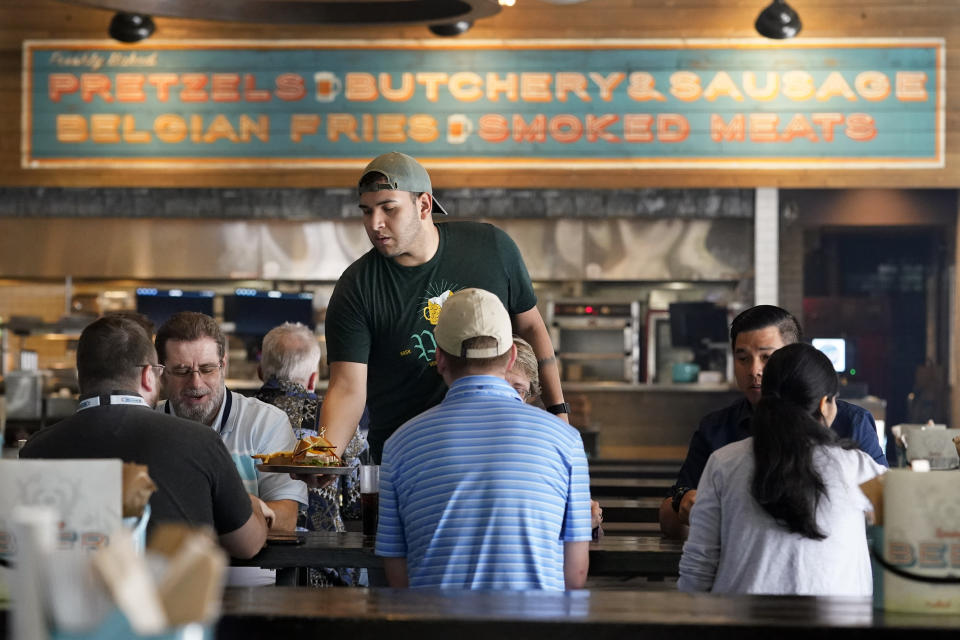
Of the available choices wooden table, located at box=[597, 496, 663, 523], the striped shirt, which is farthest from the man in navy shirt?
wooden table, located at box=[597, 496, 663, 523]

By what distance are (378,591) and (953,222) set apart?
8.79m

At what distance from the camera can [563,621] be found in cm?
185

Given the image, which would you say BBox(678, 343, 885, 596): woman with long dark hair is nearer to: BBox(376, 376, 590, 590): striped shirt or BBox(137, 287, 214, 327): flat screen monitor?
BBox(376, 376, 590, 590): striped shirt

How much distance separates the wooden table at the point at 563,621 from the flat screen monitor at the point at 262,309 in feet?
25.5

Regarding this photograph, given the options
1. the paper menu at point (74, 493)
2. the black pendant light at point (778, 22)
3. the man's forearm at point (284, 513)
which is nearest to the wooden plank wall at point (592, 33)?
the black pendant light at point (778, 22)

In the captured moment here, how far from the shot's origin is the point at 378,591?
2.17m

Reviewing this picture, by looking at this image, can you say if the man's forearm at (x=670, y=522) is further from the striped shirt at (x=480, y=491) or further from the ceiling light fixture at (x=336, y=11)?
the ceiling light fixture at (x=336, y=11)

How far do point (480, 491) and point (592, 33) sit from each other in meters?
7.75

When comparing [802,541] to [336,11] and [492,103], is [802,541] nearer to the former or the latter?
[336,11]

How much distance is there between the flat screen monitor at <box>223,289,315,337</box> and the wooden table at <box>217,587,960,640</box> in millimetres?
7770

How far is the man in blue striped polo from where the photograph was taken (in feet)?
8.14

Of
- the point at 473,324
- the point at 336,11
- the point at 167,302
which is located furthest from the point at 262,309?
the point at 473,324

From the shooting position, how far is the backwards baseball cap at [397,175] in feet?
11.3

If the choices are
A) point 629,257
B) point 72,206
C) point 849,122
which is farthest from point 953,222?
point 72,206
